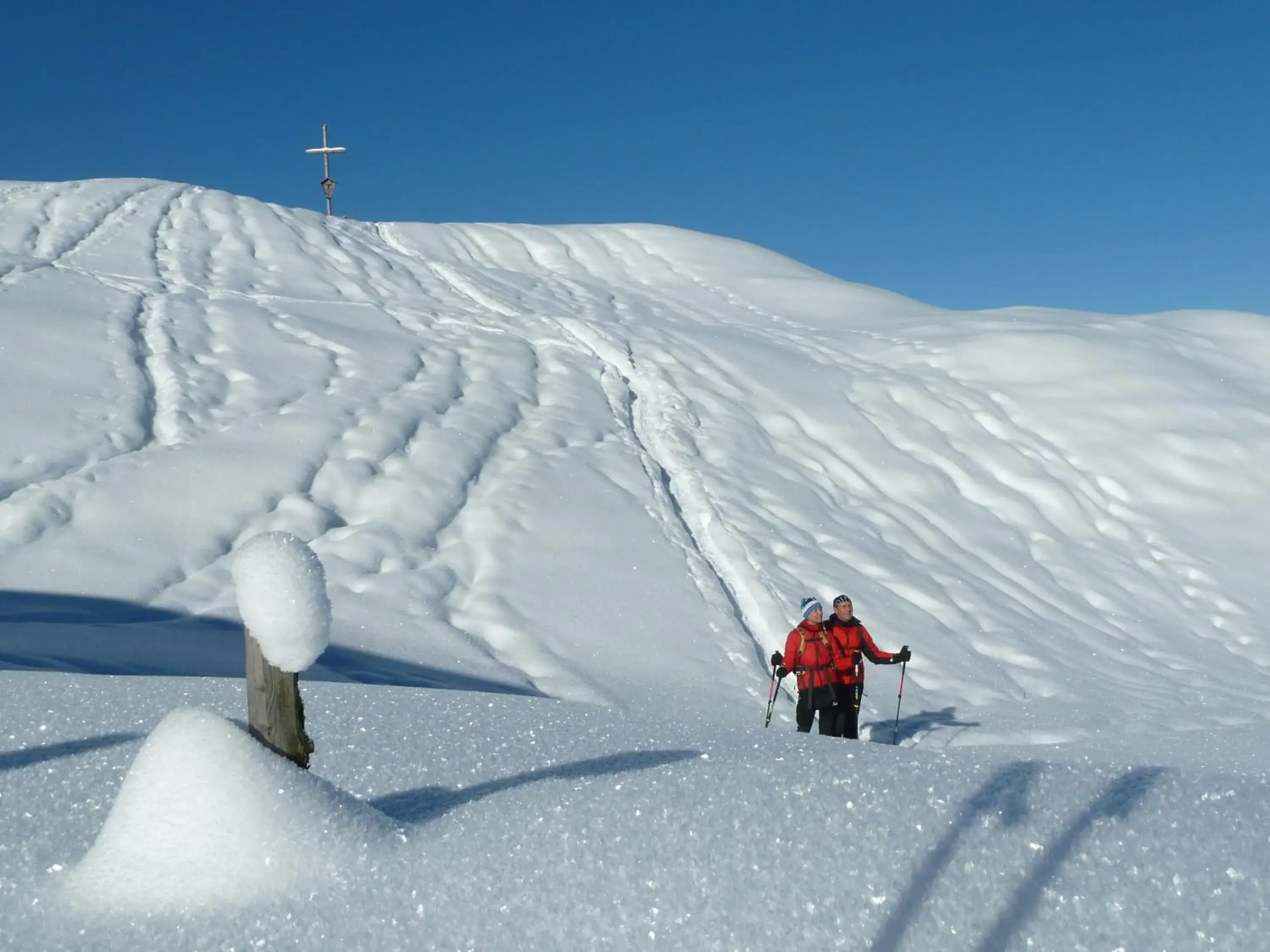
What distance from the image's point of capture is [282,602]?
7.84 ft

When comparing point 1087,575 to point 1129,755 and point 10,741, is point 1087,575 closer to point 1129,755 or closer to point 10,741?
point 1129,755

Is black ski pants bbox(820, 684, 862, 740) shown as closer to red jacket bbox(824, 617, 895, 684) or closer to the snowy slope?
red jacket bbox(824, 617, 895, 684)

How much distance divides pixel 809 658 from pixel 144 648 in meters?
3.88

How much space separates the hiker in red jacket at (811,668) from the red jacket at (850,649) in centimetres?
Result: 12

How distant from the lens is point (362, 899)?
7.70 feet

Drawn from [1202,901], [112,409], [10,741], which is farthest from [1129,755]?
[112,409]

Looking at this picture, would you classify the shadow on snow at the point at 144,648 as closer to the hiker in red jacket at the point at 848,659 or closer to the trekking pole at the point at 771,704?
the trekking pole at the point at 771,704

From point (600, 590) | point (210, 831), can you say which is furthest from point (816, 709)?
point (210, 831)

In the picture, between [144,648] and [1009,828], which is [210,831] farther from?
[144,648]

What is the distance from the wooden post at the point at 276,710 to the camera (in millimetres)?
2510

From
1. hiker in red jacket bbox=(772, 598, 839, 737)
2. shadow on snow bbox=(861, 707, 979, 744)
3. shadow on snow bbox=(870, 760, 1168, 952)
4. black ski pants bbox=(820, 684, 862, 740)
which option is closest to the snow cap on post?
shadow on snow bbox=(870, 760, 1168, 952)

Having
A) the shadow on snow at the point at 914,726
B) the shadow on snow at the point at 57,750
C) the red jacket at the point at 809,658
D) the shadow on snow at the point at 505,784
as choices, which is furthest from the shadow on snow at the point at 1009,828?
the shadow on snow at the point at 914,726

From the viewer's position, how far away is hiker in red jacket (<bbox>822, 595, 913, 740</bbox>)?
6.47 meters

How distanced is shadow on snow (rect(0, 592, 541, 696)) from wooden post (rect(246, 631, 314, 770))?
Answer: 316 cm
